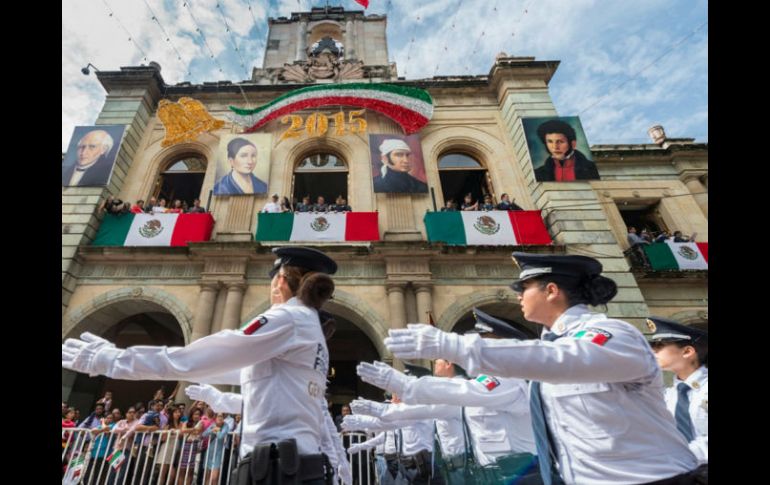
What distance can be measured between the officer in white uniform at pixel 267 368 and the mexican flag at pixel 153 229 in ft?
31.0

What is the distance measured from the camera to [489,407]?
3.52 metres

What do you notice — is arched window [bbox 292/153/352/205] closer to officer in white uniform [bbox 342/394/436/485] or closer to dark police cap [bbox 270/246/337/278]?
officer in white uniform [bbox 342/394/436/485]

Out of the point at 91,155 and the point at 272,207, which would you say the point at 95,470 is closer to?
the point at 272,207

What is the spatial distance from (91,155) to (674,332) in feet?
50.0

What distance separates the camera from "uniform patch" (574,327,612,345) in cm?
196

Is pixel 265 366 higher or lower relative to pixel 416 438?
higher

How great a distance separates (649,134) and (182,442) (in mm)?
19877

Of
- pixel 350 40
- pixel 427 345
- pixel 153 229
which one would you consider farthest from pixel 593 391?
pixel 350 40

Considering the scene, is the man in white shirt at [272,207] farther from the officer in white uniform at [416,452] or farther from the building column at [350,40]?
the building column at [350,40]

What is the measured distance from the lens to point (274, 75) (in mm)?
16141

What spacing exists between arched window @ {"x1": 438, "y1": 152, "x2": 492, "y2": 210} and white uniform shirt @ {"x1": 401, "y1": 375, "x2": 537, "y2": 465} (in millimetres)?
10058

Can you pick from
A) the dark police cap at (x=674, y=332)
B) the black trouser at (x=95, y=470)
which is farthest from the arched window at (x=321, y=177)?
the dark police cap at (x=674, y=332)
